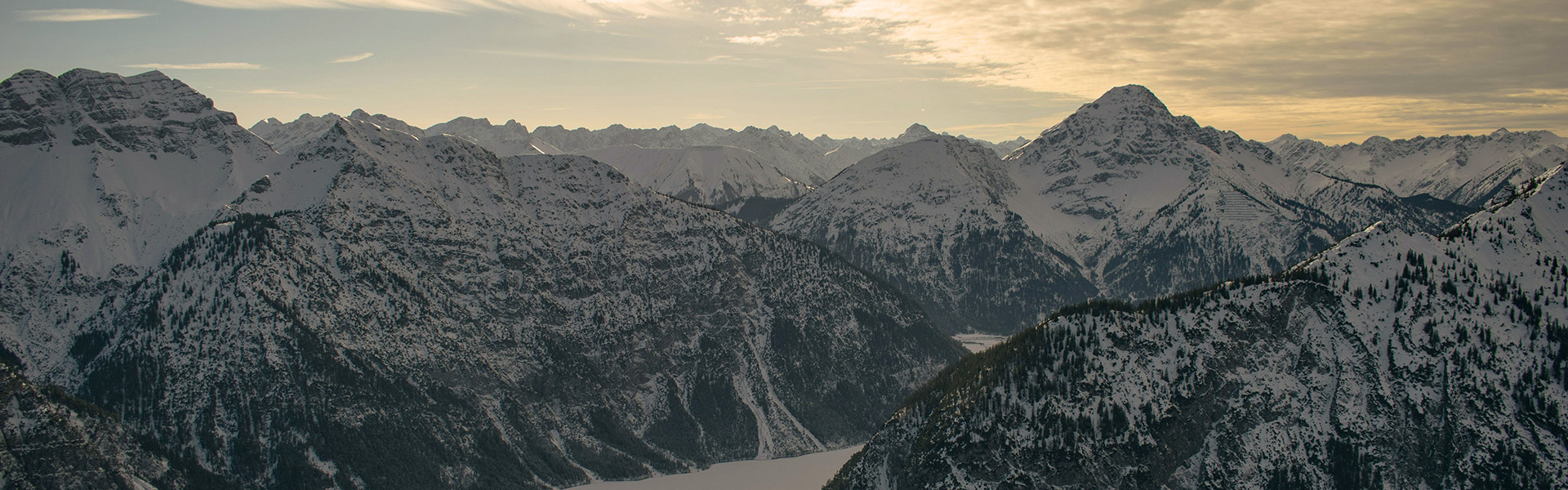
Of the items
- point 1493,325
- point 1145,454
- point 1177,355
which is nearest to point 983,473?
point 1145,454

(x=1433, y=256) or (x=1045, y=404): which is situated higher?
(x=1433, y=256)

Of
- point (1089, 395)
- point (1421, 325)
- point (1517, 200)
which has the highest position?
point (1517, 200)

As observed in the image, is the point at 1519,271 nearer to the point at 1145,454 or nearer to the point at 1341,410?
the point at 1341,410

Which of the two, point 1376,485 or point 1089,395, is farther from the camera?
point 1089,395

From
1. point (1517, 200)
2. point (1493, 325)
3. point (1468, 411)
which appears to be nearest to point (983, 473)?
point (1468, 411)

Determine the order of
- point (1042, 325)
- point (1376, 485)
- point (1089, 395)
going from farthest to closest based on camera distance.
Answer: point (1042, 325) → point (1089, 395) → point (1376, 485)

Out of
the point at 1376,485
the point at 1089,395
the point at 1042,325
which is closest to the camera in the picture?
the point at 1376,485

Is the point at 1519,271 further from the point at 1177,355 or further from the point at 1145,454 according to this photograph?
the point at 1145,454
